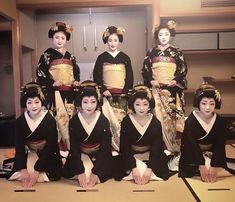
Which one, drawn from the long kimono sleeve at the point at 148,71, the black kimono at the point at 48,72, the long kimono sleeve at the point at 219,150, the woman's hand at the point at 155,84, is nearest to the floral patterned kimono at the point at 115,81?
the long kimono sleeve at the point at 148,71

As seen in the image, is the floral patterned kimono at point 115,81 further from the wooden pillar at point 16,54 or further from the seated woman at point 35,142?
the wooden pillar at point 16,54

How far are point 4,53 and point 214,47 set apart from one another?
12.9ft

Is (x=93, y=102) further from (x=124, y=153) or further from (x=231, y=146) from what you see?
(x=231, y=146)

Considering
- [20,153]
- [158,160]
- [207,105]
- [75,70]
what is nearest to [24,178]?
[20,153]

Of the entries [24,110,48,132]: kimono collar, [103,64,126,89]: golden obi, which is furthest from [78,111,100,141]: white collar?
[103,64,126,89]: golden obi

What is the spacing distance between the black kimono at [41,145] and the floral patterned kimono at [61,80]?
0.79 meters

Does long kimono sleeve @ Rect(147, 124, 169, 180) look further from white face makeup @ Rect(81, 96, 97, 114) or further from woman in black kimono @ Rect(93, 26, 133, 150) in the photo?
woman in black kimono @ Rect(93, 26, 133, 150)

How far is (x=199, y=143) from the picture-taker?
3268 millimetres

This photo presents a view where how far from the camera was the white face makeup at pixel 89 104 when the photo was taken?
3.13 m

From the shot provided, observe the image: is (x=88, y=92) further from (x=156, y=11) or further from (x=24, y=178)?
(x=156, y=11)

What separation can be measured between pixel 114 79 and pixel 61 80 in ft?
2.25

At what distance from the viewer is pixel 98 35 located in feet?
20.0

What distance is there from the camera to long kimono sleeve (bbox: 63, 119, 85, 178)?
119 inches

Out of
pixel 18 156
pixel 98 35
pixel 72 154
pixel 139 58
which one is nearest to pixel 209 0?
pixel 139 58
